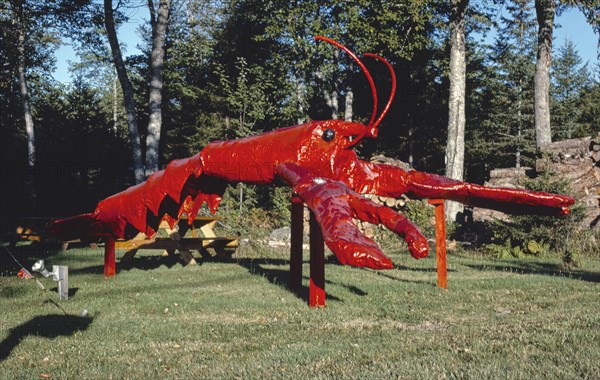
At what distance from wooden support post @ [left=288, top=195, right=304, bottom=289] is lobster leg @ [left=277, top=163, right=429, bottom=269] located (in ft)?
5.40

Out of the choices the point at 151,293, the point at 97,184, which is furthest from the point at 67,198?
the point at 151,293

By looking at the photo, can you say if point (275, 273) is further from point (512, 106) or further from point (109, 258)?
point (512, 106)

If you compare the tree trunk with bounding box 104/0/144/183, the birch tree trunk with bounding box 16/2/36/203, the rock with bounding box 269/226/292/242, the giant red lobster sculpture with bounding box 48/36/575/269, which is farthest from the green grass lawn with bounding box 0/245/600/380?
the birch tree trunk with bounding box 16/2/36/203

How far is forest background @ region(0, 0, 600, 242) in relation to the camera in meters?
22.2

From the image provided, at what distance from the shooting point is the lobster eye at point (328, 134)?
6.99m

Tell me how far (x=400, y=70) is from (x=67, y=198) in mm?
18302

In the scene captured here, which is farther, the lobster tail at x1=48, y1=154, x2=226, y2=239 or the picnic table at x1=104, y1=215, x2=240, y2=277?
the picnic table at x1=104, y1=215, x2=240, y2=277

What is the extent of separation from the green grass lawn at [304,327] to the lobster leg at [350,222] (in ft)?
2.65

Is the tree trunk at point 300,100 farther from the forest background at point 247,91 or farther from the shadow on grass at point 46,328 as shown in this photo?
the shadow on grass at point 46,328

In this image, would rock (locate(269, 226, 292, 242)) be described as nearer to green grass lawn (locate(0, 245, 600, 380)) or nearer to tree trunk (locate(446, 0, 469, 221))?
tree trunk (locate(446, 0, 469, 221))

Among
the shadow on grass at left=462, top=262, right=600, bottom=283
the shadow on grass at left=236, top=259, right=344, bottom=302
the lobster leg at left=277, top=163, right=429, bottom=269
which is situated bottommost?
the shadow on grass at left=236, top=259, right=344, bottom=302

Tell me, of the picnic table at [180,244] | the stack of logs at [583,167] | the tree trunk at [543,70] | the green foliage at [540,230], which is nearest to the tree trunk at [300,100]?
the tree trunk at [543,70]

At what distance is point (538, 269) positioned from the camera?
1195 cm

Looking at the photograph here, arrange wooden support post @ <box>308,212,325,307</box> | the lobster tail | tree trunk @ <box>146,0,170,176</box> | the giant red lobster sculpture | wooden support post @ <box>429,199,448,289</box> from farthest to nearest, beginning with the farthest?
tree trunk @ <box>146,0,170,176</box> < wooden support post @ <box>429,199,448,289</box> < the lobster tail < wooden support post @ <box>308,212,325,307</box> < the giant red lobster sculpture
